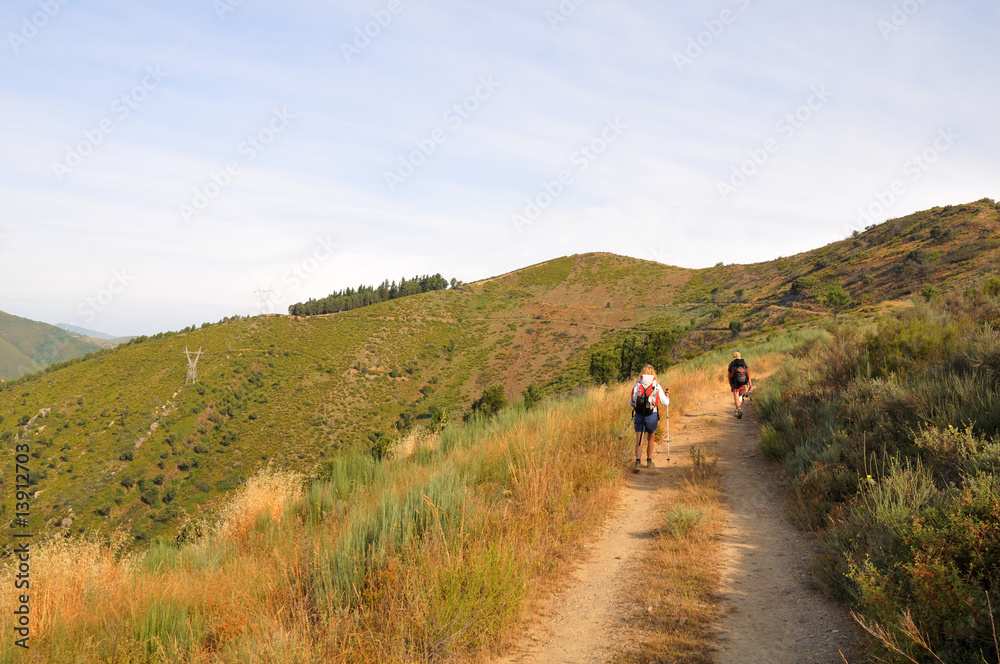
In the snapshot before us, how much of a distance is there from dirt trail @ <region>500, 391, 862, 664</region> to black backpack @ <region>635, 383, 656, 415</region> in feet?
4.68

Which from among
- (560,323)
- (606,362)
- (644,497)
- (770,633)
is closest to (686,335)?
(606,362)

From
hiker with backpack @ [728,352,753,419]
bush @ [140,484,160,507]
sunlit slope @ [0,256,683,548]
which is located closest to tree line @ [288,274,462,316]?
sunlit slope @ [0,256,683,548]

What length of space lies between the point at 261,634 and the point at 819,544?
5059mm

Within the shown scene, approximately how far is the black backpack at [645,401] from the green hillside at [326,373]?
19872 millimetres

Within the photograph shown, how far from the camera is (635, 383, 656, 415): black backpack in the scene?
846cm

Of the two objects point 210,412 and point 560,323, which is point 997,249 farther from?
point 210,412

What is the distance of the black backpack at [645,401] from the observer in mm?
8461

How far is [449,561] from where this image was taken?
4020 mm

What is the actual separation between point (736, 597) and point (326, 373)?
228 ft

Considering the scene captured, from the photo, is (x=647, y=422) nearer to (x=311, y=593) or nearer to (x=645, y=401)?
(x=645, y=401)

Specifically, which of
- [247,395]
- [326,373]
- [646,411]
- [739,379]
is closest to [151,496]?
[247,395]

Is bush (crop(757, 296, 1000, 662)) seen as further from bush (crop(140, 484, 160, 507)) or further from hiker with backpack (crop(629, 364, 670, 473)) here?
bush (crop(140, 484, 160, 507))

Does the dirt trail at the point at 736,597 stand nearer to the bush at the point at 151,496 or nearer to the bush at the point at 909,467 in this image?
the bush at the point at 909,467

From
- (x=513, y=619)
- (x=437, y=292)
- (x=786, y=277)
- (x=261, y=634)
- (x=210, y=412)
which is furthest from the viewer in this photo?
(x=437, y=292)
